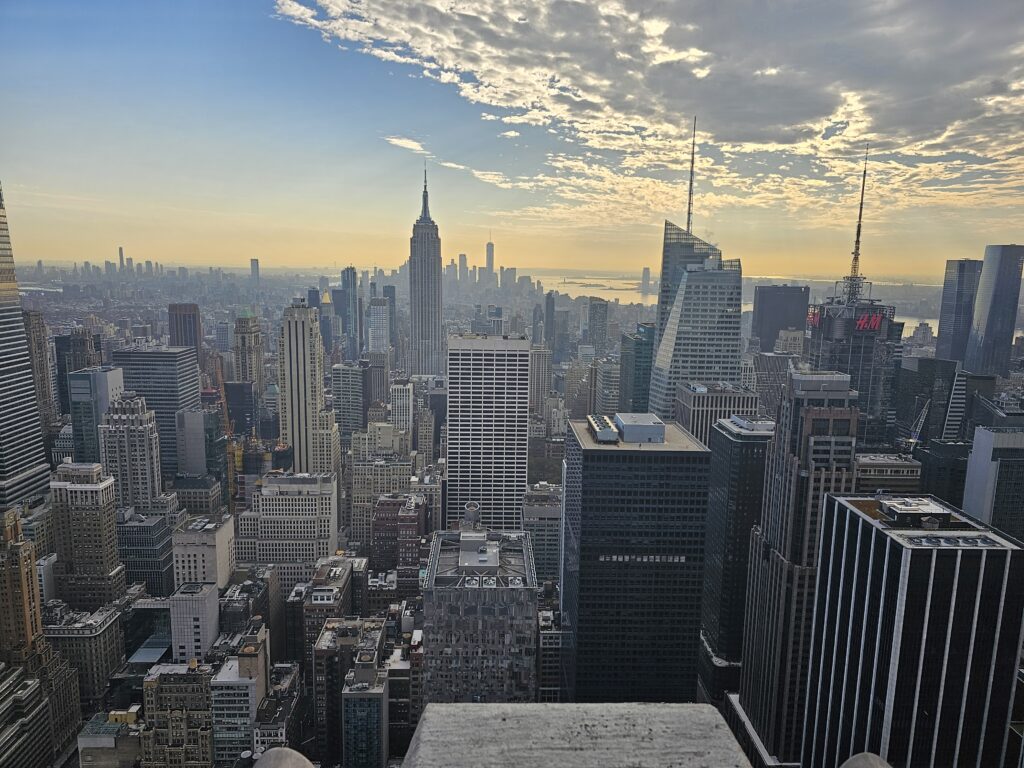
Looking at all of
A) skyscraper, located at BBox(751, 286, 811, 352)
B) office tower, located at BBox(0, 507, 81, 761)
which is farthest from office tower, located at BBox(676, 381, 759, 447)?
office tower, located at BBox(0, 507, 81, 761)

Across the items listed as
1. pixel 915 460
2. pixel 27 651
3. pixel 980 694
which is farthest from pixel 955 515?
pixel 27 651

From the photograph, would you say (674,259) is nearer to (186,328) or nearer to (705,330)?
(705,330)

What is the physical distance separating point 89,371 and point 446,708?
1270 inches

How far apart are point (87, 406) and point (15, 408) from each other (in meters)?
4.53

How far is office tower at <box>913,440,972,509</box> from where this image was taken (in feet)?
55.2

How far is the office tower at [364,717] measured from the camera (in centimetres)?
1462

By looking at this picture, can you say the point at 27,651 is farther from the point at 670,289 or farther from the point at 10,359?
the point at 670,289

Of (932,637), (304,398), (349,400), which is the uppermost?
(932,637)

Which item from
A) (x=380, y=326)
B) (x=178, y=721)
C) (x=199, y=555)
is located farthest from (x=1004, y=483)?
(x=380, y=326)

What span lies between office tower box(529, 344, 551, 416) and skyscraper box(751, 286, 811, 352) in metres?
12.5

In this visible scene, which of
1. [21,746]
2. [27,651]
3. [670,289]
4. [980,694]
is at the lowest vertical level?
[21,746]

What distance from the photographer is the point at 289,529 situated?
23859mm

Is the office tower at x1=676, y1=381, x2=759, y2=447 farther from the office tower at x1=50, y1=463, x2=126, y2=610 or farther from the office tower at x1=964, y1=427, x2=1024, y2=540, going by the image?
the office tower at x1=50, y1=463, x2=126, y2=610

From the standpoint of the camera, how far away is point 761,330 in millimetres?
33031
